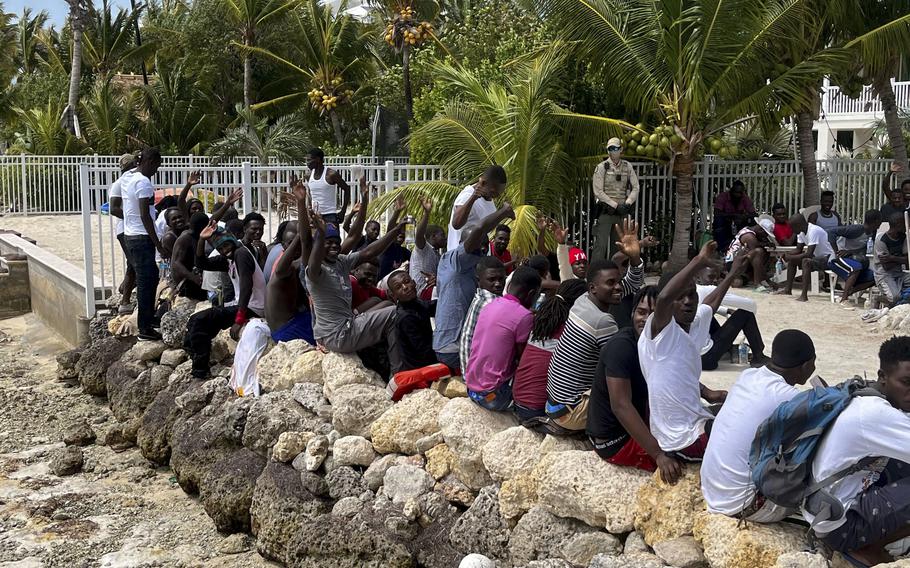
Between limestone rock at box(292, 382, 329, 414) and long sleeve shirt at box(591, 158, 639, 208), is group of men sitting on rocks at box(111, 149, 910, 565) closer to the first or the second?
limestone rock at box(292, 382, 329, 414)

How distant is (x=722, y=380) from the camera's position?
8.30 m

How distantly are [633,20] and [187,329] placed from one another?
7.39 m

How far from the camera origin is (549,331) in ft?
22.6

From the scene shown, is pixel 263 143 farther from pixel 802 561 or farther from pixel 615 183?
pixel 802 561

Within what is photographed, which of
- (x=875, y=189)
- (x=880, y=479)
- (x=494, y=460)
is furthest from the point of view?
(x=875, y=189)

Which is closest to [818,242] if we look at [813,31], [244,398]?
[813,31]

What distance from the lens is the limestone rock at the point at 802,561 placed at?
187 inches

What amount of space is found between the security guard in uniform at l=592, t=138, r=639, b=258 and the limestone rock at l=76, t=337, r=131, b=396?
6348 millimetres

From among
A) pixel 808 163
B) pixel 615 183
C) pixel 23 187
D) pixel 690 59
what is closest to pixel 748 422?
pixel 615 183

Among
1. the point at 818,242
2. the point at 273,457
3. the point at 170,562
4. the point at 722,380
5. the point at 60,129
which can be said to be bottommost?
the point at 170,562

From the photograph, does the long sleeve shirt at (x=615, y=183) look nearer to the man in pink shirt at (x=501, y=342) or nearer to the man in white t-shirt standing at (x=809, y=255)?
the man in white t-shirt standing at (x=809, y=255)

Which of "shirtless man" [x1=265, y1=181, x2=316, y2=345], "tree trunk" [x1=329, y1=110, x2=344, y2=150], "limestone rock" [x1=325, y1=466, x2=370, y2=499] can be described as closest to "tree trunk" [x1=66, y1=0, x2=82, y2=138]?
"tree trunk" [x1=329, y1=110, x2=344, y2=150]

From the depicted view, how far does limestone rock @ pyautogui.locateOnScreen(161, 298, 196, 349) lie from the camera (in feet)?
38.0

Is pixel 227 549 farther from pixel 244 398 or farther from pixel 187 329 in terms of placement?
pixel 187 329
